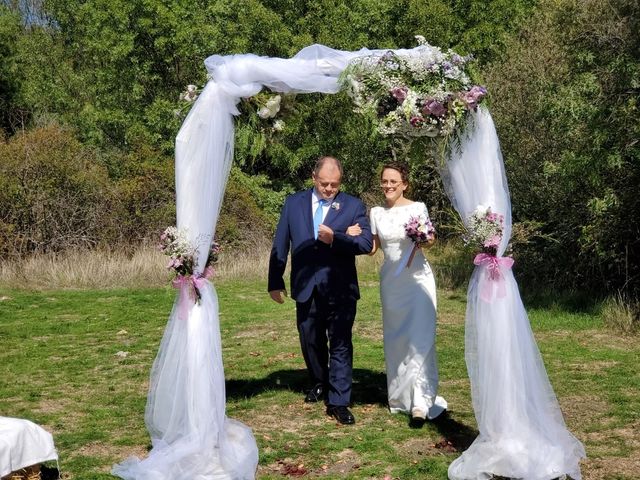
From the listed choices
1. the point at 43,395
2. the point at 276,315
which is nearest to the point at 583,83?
the point at 276,315

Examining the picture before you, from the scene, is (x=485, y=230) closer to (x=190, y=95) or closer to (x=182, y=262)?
(x=182, y=262)

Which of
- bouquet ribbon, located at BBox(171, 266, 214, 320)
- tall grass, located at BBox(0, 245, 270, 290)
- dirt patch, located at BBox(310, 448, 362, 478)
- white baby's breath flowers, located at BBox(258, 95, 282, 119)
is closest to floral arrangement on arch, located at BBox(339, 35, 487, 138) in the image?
white baby's breath flowers, located at BBox(258, 95, 282, 119)

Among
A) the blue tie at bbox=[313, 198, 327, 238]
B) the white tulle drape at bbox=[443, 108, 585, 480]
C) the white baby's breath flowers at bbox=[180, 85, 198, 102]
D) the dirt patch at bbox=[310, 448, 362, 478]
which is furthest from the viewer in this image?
the blue tie at bbox=[313, 198, 327, 238]

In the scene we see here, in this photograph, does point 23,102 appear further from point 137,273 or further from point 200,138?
point 200,138

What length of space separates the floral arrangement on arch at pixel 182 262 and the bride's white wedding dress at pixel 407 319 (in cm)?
197

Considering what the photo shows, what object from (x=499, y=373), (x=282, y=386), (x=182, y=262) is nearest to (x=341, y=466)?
(x=499, y=373)

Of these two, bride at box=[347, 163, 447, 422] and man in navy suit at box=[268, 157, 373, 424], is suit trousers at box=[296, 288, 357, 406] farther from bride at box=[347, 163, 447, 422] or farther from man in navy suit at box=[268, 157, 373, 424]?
bride at box=[347, 163, 447, 422]

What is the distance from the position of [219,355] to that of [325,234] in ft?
4.55

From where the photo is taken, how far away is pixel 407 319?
7.69 m

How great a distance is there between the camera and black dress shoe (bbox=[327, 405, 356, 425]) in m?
7.50

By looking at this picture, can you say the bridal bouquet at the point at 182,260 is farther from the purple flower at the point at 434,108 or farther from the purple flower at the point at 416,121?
the purple flower at the point at 434,108

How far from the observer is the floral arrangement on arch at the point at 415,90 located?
21.0 feet

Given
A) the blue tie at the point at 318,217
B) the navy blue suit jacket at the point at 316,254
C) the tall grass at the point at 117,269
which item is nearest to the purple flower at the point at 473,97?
the navy blue suit jacket at the point at 316,254

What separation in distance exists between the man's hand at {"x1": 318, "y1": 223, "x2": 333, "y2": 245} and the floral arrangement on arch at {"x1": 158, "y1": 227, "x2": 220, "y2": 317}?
1.13m
